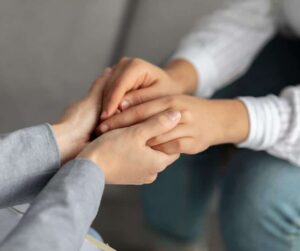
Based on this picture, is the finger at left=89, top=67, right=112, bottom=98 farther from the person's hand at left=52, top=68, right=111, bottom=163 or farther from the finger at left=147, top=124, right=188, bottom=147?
the finger at left=147, top=124, right=188, bottom=147

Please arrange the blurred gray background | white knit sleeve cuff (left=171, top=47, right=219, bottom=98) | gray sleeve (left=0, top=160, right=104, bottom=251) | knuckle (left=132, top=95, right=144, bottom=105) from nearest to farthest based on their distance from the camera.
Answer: gray sleeve (left=0, top=160, right=104, bottom=251) < knuckle (left=132, top=95, right=144, bottom=105) < white knit sleeve cuff (left=171, top=47, right=219, bottom=98) < the blurred gray background

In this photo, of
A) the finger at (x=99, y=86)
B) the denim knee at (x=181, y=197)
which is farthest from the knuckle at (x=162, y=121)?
the denim knee at (x=181, y=197)

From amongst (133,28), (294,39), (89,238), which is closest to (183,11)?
(133,28)

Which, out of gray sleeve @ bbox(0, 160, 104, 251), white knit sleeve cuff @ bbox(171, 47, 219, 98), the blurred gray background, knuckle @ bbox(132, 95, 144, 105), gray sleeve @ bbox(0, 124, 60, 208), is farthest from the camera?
the blurred gray background

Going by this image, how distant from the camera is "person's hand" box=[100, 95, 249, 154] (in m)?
0.64

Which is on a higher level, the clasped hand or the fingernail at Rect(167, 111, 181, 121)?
the fingernail at Rect(167, 111, 181, 121)

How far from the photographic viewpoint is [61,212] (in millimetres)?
495

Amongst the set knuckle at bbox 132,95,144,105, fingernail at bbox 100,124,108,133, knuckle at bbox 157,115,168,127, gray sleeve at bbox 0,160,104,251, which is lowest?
gray sleeve at bbox 0,160,104,251

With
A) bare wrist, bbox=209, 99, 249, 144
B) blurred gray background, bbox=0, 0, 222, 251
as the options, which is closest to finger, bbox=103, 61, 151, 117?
bare wrist, bbox=209, 99, 249, 144

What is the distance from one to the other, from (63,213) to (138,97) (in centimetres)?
23

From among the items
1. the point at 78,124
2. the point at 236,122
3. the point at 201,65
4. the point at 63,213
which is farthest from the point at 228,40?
the point at 63,213

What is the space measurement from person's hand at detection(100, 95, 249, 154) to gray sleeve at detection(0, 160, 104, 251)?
0.10 metres

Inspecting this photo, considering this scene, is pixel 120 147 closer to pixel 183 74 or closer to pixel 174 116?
pixel 174 116

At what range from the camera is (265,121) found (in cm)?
69
